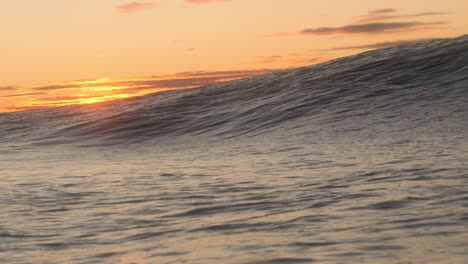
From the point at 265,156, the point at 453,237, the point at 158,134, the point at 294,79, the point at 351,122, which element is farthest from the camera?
the point at 294,79

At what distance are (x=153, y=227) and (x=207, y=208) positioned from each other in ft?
3.09

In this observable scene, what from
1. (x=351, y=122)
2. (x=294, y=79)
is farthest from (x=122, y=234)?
(x=294, y=79)

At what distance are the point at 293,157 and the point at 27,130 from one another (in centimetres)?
1946

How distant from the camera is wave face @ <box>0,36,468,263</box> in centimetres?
574

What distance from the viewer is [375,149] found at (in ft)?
39.7

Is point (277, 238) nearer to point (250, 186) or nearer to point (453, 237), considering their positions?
point (453, 237)

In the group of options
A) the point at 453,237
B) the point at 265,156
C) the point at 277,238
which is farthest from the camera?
the point at 265,156

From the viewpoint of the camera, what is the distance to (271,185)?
29.5 ft

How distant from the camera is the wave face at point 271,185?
574 centimetres

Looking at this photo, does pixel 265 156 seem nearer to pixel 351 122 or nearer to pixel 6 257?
pixel 351 122

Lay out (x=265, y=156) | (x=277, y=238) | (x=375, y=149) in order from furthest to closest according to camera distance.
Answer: (x=265, y=156)
(x=375, y=149)
(x=277, y=238)

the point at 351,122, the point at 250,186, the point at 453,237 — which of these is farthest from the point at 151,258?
the point at 351,122

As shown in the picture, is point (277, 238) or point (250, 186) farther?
point (250, 186)

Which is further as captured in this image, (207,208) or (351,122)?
(351,122)
